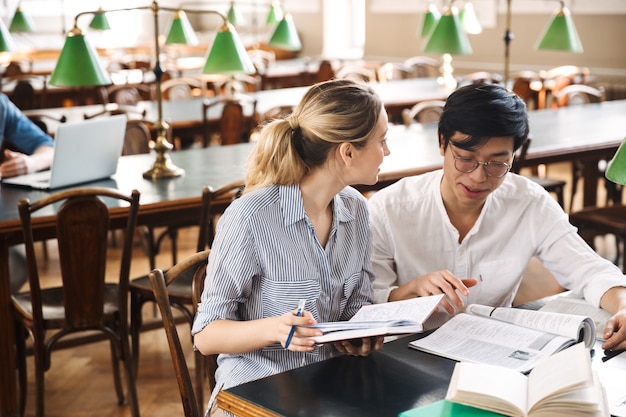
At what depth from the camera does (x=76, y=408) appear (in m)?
3.28

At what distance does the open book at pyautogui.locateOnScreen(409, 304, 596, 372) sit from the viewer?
170cm

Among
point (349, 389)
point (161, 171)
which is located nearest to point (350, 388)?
point (349, 389)

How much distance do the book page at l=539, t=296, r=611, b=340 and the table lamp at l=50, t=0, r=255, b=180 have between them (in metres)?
1.77

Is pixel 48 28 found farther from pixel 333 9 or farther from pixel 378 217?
pixel 378 217

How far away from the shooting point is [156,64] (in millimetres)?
3625

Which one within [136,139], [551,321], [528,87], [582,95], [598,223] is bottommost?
[598,223]

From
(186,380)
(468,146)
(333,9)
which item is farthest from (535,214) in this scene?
(333,9)

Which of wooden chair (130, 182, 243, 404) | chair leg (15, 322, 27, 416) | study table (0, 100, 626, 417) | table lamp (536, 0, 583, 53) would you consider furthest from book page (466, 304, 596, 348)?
table lamp (536, 0, 583, 53)

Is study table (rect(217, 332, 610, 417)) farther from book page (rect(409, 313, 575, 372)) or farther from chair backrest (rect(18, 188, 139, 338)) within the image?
chair backrest (rect(18, 188, 139, 338))

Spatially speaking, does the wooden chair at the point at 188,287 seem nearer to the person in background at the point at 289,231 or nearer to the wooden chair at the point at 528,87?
the person in background at the point at 289,231

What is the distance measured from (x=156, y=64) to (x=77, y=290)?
3.53 ft

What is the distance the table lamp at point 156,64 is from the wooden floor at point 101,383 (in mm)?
759

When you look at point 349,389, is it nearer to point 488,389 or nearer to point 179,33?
point 488,389

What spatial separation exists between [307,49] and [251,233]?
1170cm
